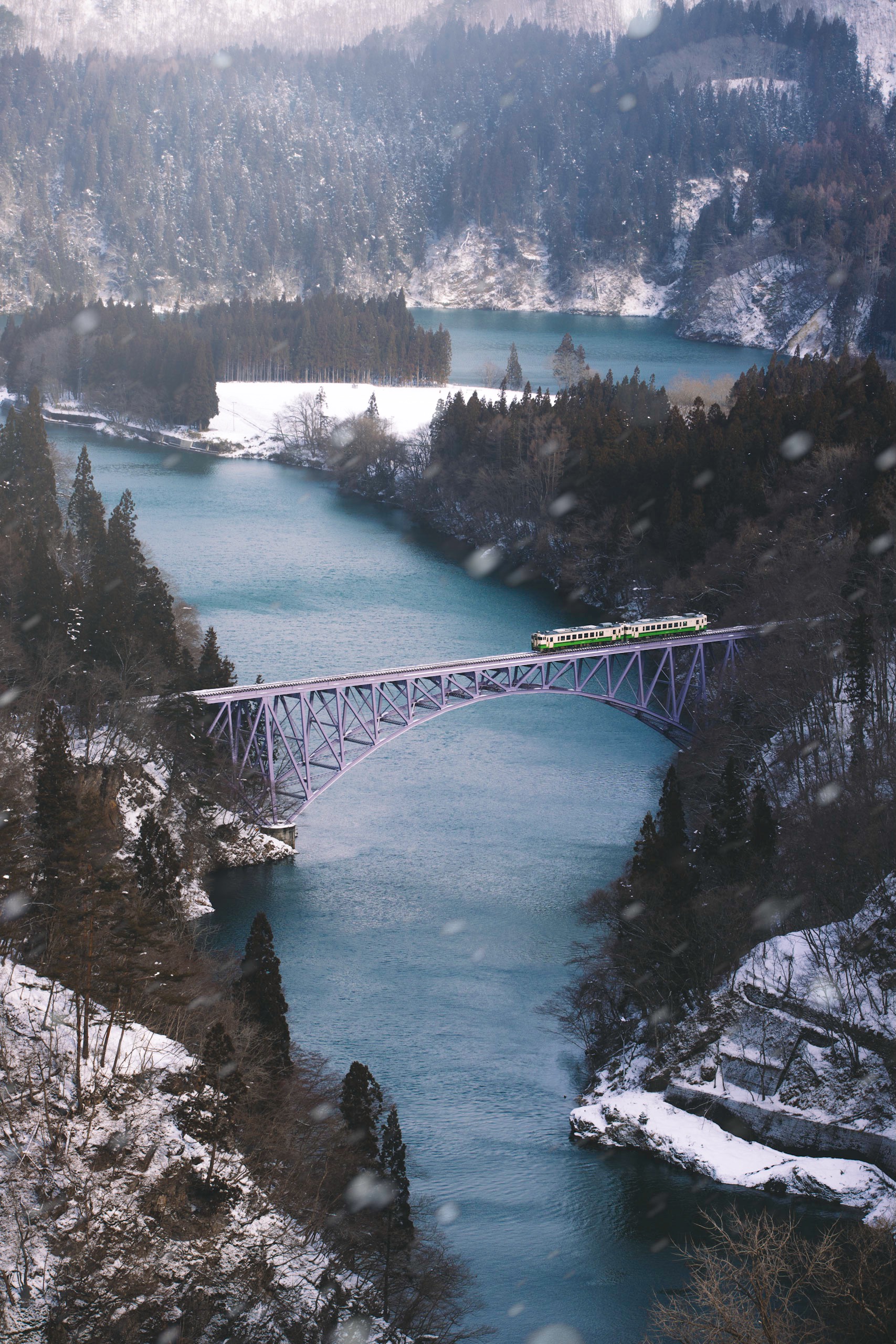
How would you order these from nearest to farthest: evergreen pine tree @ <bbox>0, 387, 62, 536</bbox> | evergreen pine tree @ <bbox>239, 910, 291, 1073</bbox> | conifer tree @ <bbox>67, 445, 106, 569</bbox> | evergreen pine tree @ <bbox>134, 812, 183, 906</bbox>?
evergreen pine tree @ <bbox>239, 910, 291, 1073</bbox>
evergreen pine tree @ <bbox>134, 812, 183, 906</bbox>
conifer tree @ <bbox>67, 445, 106, 569</bbox>
evergreen pine tree @ <bbox>0, 387, 62, 536</bbox>

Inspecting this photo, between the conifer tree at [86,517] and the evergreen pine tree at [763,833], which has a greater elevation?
the conifer tree at [86,517]

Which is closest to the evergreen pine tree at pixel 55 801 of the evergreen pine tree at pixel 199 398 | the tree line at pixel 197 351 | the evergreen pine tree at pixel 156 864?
the evergreen pine tree at pixel 156 864

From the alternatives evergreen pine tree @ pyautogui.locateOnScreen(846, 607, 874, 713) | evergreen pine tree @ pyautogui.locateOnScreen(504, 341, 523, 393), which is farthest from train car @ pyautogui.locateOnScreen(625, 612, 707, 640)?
evergreen pine tree @ pyautogui.locateOnScreen(504, 341, 523, 393)

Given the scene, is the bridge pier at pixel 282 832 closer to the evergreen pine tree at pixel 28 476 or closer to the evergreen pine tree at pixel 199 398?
the evergreen pine tree at pixel 28 476

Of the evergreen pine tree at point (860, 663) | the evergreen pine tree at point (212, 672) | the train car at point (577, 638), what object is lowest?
the evergreen pine tree at point (212, 672)

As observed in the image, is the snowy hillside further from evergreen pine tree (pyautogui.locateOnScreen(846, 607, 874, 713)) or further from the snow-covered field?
the snow-covered field

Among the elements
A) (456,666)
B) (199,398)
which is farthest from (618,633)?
(199,398)
